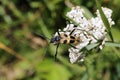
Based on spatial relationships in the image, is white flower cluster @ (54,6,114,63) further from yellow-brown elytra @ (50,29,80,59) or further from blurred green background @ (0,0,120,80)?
blurred green background @ (0,0,120,80)

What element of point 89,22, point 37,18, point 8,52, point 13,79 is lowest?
point 89,22

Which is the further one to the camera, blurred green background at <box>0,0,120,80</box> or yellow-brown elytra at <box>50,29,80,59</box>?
blurred green background at <box>0,0,120,80</box>

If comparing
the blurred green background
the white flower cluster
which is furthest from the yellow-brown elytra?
the blurred green background

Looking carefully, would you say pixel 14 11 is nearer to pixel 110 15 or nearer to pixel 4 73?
pixel 4 73

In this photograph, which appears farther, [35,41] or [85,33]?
[35,41]

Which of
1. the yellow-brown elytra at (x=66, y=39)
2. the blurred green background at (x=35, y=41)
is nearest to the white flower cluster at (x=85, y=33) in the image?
the yellow-brown elytra at (x=66, y=39)

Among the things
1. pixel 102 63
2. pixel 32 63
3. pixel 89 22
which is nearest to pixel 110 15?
pixel 89 22

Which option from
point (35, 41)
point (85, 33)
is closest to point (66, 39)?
point (85, 33)

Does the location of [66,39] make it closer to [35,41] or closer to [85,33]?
[85,33]
